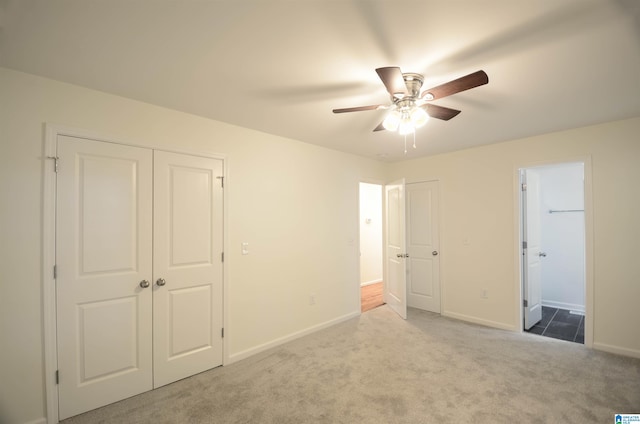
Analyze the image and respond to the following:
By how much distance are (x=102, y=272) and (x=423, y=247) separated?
4161 mm

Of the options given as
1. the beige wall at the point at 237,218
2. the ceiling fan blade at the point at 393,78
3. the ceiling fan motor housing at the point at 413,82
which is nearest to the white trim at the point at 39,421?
Answer: the beige wall at the point at 237,218

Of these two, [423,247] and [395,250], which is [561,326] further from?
[395,250]

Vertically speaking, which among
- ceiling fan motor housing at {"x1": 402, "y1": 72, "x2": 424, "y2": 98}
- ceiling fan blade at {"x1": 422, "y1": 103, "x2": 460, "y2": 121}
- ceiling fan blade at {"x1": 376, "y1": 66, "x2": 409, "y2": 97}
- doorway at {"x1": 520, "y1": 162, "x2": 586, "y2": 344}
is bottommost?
doorway at {"x1": 520, "y1": 162, "x2": 586, "y2": 344}

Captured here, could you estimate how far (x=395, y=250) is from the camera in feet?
14.7

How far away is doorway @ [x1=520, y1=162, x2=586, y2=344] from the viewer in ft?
12.5

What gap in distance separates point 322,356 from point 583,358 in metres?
2.69

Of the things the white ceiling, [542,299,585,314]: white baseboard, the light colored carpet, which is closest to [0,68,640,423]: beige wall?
the white ceiling

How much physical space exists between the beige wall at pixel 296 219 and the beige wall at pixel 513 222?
0.01 m

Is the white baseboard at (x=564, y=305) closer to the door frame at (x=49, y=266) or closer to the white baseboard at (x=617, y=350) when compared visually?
the white baseboard at (x=617, y=350)

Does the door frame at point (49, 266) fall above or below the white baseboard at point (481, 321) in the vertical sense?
above

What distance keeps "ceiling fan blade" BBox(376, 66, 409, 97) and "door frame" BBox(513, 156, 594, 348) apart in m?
2.78

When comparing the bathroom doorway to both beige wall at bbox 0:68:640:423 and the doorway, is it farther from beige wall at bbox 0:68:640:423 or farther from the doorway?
the doorway

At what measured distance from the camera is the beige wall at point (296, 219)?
194 centimetres

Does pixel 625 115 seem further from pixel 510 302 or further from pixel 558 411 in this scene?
pixel 558 411
